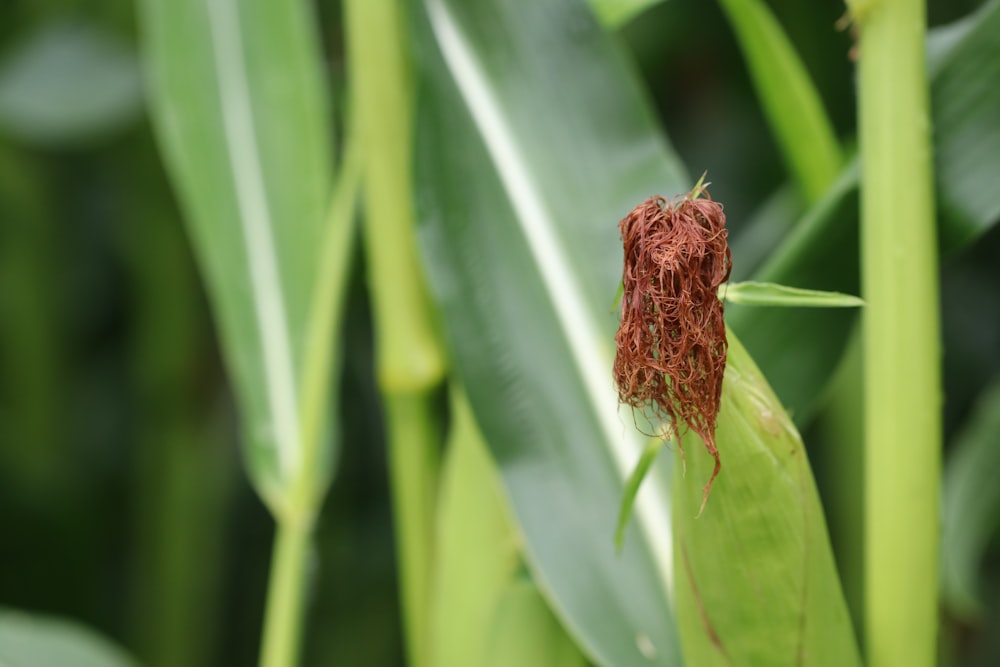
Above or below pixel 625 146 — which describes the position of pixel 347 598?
below

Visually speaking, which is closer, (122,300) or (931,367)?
(931,367)

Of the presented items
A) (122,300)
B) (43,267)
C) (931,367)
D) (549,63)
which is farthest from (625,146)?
(122,300)

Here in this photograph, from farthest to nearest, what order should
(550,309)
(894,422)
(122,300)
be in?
(122,300) → (550,309) → (894,422)

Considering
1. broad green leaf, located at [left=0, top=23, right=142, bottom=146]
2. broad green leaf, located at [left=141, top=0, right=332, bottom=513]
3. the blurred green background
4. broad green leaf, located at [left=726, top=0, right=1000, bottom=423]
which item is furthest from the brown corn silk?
broad green leaf, located at [left=0, top=23, right=142, bottom=146]

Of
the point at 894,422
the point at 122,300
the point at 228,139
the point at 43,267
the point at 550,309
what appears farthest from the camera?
the point at 122,300

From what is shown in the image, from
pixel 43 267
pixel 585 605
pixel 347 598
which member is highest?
pixel 43 267

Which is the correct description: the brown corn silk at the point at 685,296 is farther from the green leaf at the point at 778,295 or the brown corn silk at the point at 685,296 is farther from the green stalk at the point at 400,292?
the green stalk at the point at 400,292

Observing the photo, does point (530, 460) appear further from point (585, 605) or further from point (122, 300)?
point (122, 300)

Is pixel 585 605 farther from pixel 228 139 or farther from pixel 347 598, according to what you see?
pixel 347 598
